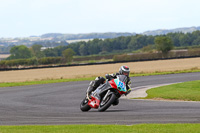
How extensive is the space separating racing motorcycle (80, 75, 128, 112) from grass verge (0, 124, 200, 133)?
4.26 meters

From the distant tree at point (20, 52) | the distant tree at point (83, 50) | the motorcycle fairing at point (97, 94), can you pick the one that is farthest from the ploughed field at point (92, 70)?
the distant tree at point (83, 50)

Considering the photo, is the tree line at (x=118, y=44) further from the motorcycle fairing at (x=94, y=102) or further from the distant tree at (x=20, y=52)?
the motorcycle fairing at (x=94, y=102)

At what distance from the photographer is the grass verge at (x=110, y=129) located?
35.6ft

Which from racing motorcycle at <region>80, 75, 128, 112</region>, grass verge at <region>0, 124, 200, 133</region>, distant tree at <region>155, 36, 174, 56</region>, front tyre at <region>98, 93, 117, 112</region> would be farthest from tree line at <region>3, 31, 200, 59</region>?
grass verge at <region>0, 124, 200, 133</region>

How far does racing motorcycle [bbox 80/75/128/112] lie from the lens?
1614cm

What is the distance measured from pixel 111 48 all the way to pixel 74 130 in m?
178

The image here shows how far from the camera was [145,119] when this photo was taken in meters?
13.4

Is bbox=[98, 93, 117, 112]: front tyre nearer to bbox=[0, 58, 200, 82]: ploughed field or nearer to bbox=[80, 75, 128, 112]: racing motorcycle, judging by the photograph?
bbox=[80, 75, 128, 112]: racing motorcycle

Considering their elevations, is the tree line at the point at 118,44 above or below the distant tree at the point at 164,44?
below

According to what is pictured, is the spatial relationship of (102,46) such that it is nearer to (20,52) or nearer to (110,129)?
(20,52)

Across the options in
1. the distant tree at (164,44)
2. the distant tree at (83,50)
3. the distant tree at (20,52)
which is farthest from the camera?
the distant tree at (83,50)

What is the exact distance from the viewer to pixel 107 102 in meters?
16.2

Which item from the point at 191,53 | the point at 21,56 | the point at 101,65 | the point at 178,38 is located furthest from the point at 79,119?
the point at 178,38

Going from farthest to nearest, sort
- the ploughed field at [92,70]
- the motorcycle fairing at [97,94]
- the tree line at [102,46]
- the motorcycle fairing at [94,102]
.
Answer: the tree line at [102,46] → the ploughed field at [92,70] → the motorcycle fairing at [94,102] → the motorcycle fairing at [97,94]
